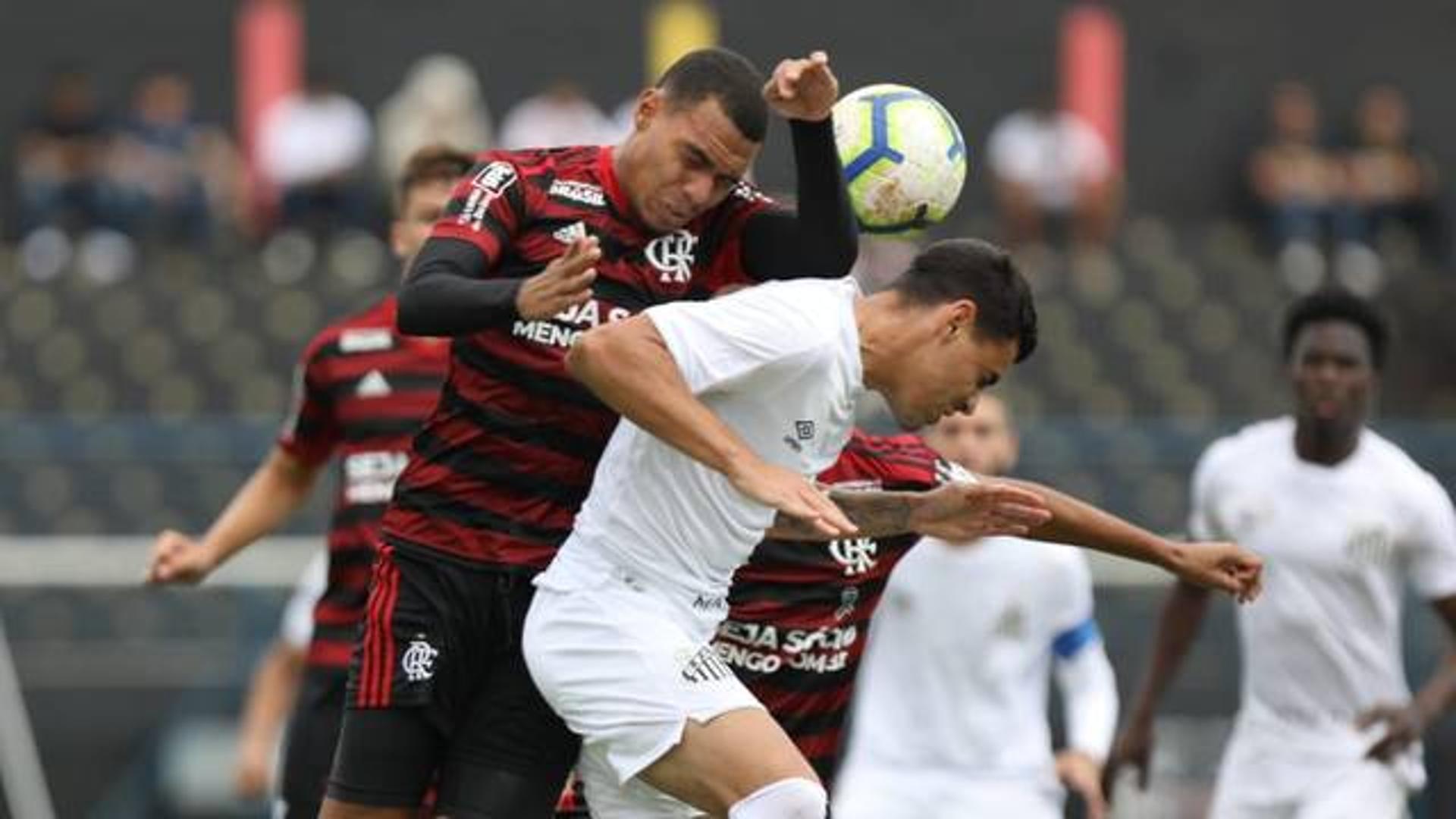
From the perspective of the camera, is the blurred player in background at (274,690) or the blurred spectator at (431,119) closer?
the blurred player in background at (274,690)

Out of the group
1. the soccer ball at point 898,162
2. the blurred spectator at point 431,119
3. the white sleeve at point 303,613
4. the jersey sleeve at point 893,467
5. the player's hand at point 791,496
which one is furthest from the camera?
the blurred spectator at point 431,119

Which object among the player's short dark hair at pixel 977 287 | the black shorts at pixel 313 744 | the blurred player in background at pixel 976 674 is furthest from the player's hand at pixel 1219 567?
the black shorts at pixel 313 744

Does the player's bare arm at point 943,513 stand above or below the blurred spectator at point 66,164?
above

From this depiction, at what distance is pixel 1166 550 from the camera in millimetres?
7312

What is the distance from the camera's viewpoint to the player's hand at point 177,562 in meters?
8.62

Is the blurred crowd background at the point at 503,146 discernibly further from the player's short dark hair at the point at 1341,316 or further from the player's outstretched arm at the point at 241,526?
the player's outstretched arm at the point at 241,526

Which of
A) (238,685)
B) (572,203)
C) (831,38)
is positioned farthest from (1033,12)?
(572,203)

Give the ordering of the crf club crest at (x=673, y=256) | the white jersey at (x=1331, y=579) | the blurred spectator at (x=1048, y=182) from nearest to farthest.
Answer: the crf club crest at (x=673, y=256)
the white jersey at (x=1331, y=579)
the blurred spectator at (x=1048, y=182)

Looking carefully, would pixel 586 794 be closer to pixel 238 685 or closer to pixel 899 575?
pixel 899 575

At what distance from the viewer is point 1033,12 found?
2800 cm

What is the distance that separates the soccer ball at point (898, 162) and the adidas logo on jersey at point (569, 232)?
69cm

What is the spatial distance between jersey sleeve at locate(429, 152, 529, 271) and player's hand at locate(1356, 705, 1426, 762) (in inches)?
141

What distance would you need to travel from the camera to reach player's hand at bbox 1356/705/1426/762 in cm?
931

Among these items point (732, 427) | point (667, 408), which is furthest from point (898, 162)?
point (667, 408)
